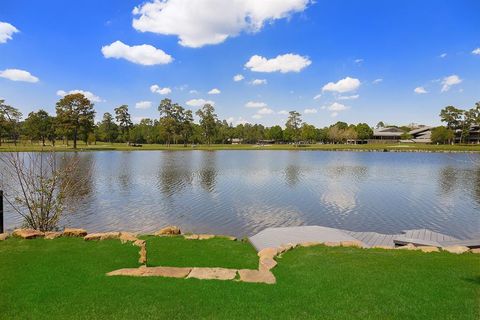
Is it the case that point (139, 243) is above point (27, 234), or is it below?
below

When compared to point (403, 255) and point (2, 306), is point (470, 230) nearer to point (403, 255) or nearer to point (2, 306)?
point (403, 255)

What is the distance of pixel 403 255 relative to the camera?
7902 mm

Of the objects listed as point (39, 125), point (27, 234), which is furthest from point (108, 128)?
point (27, 234)

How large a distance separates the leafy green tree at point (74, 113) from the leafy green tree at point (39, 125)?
1241 centimetres

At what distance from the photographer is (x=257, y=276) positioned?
6.50m

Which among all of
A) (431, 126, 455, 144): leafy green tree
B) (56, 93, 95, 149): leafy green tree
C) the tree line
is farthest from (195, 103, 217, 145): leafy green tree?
(431, 126, 455, 144): leafy green tree

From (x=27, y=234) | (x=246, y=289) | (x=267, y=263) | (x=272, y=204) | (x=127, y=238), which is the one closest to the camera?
(x=246, y=289)

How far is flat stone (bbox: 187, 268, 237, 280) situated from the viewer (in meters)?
6.38

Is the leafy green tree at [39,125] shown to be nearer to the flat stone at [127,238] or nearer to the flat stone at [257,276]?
the flat stone at [127,238]

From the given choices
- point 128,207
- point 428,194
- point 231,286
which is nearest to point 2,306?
point 231,286

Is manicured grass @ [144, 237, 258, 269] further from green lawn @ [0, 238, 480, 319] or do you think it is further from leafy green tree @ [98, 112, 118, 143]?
leafy green tree @ [98, 112, 118, 143]

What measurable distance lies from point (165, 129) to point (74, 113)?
78.8 ft

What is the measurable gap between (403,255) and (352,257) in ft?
4.20

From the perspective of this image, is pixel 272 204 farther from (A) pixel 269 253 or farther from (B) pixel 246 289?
(B) pixel 246 289
